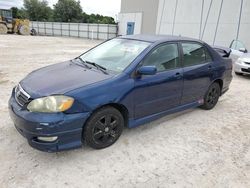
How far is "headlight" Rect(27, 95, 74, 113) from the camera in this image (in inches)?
111

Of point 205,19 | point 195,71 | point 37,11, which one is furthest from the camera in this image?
point 37,11

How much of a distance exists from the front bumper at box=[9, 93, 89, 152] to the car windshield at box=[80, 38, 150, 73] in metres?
1.01

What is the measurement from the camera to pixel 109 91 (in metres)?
3.16

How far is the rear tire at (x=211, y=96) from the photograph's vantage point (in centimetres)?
496

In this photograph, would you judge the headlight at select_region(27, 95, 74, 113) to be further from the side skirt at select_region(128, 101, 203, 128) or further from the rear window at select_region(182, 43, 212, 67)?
the rear window at select_region(182, 43, 212, 67)

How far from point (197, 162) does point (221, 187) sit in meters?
0.50


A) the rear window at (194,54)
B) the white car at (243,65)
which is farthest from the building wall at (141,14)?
the rear window at (194,54)

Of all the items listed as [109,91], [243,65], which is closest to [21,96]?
[109,91]

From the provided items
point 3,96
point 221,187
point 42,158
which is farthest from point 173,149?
point 3,96

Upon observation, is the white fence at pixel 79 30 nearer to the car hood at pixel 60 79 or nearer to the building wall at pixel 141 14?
the building wall at pixel 141 14

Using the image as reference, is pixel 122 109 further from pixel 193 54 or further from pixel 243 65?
pixel 243 65

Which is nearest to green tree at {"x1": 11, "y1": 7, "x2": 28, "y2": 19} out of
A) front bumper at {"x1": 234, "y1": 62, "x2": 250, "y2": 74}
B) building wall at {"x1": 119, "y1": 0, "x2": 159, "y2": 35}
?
building wall at {"x1": 119, "y1": 0, "x2": 159, "y2": 35}

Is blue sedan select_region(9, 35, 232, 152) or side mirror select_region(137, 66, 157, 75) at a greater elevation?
side mirror select_region(137, 66, 157, 75)

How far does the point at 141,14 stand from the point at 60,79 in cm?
2383
